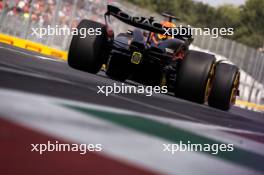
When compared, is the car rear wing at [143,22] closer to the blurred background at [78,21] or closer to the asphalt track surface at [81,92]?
the asphalt track surface at [81,92]

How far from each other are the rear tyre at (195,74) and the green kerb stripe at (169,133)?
3307mm

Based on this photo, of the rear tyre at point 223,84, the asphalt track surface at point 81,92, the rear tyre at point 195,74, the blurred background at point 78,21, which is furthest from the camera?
the blurred background at point 78,21

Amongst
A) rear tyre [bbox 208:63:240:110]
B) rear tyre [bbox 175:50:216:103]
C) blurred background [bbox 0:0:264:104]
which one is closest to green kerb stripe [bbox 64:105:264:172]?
rear tyre [bbox 175:50:216:103]

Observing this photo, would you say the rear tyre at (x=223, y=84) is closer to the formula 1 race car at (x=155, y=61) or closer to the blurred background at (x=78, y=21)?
the formula 1 race car at (x=155, y=61)

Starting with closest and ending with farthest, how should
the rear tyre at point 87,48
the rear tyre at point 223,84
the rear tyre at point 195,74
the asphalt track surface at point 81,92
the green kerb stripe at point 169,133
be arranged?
the green kerb stripe at point 169,133
the asphalt track surface at point 81,92
the rear tyre at point 195,74
the rear tyre at point 87,48
the rear tyre at point 223,84

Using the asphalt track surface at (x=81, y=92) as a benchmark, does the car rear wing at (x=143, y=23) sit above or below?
above

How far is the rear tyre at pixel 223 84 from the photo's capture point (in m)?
7.41

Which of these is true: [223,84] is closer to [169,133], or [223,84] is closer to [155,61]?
[155,61]

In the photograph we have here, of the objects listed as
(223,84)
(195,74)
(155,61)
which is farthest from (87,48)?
(223,84)

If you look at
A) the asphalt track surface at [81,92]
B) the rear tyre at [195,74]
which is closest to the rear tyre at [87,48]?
the asphalt track surface at [81,92]

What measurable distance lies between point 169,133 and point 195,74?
371cm

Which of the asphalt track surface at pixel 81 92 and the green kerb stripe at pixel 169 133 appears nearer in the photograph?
the green kerb stripe at pixel 169 133

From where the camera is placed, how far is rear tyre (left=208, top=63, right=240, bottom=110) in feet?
24.3

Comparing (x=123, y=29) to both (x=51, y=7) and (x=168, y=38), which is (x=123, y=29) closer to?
(x=51, y=7)
